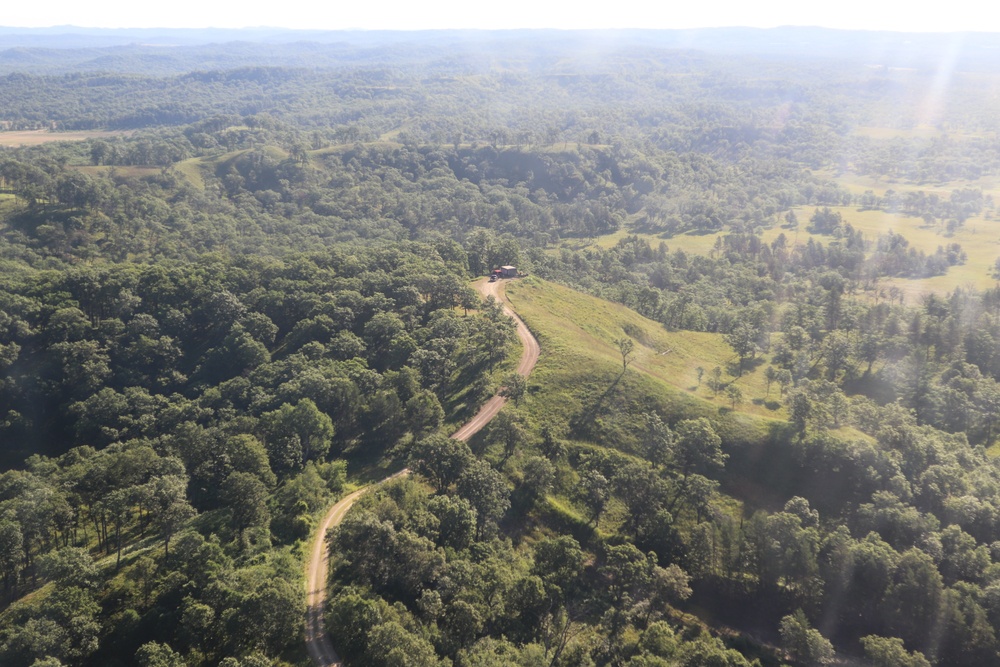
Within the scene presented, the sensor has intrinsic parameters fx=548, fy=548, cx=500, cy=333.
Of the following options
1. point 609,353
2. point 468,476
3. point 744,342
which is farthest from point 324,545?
point 744,342

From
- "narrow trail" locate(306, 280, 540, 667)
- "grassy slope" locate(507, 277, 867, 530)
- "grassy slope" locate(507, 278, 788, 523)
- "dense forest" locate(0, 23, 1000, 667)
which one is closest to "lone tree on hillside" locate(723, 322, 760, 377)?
"dense forest" locate(0, 23, 1000, 667)

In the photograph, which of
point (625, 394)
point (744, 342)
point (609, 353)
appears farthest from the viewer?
point (744, 342)

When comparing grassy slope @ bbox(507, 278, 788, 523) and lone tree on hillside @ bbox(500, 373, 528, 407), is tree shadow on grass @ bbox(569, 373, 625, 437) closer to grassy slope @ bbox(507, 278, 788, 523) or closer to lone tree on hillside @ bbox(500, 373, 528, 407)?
grassy slope @ bbox(507, 278, 788, 523)

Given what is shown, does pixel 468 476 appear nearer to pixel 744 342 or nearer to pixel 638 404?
pixel 638 404

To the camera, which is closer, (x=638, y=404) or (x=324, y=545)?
(x=324, y=545)

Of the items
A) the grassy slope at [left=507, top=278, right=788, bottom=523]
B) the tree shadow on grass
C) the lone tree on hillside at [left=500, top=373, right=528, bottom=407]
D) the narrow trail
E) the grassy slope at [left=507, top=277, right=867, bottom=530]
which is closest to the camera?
the narrow trail

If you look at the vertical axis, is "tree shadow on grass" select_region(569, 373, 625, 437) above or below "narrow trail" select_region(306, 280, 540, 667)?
below

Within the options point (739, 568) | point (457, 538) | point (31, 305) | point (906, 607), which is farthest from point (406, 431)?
point (31, 305)

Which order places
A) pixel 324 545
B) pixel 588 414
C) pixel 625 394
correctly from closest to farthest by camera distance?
pixel 324 545, pixel 588 414, pixel 625 394

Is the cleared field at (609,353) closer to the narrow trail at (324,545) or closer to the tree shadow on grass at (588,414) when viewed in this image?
the tree shadow on grass at (588,414)
